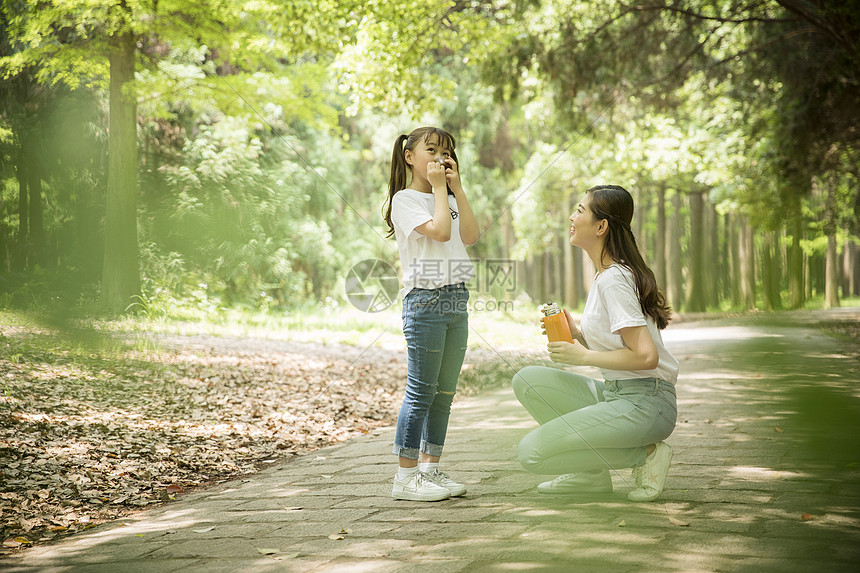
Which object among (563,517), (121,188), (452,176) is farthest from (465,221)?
(121,188)

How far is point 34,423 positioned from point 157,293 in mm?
3120

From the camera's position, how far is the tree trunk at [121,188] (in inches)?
274

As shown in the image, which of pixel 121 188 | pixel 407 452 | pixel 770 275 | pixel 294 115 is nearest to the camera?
pixel 770 275

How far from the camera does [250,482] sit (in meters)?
3.99

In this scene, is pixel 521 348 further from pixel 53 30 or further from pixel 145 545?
pixel 145 545

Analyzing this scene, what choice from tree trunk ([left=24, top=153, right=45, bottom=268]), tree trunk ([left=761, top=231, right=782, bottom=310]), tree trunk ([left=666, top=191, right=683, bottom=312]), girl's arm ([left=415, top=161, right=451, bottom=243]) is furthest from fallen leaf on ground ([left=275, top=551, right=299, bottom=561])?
tree trunk ([left=666, top=191, right=683, bottom=312])

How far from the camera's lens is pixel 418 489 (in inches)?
127

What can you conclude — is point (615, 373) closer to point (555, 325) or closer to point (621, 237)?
point (555, 325)

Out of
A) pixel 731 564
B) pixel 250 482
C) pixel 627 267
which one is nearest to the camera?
pixel 731 564

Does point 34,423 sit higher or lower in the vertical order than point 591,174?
lower

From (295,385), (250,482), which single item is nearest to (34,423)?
(250,482)

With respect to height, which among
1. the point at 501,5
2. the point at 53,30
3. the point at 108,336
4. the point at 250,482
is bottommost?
the point at 250,482

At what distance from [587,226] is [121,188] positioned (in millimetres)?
5711

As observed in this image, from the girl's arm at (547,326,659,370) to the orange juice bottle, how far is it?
40 mm
